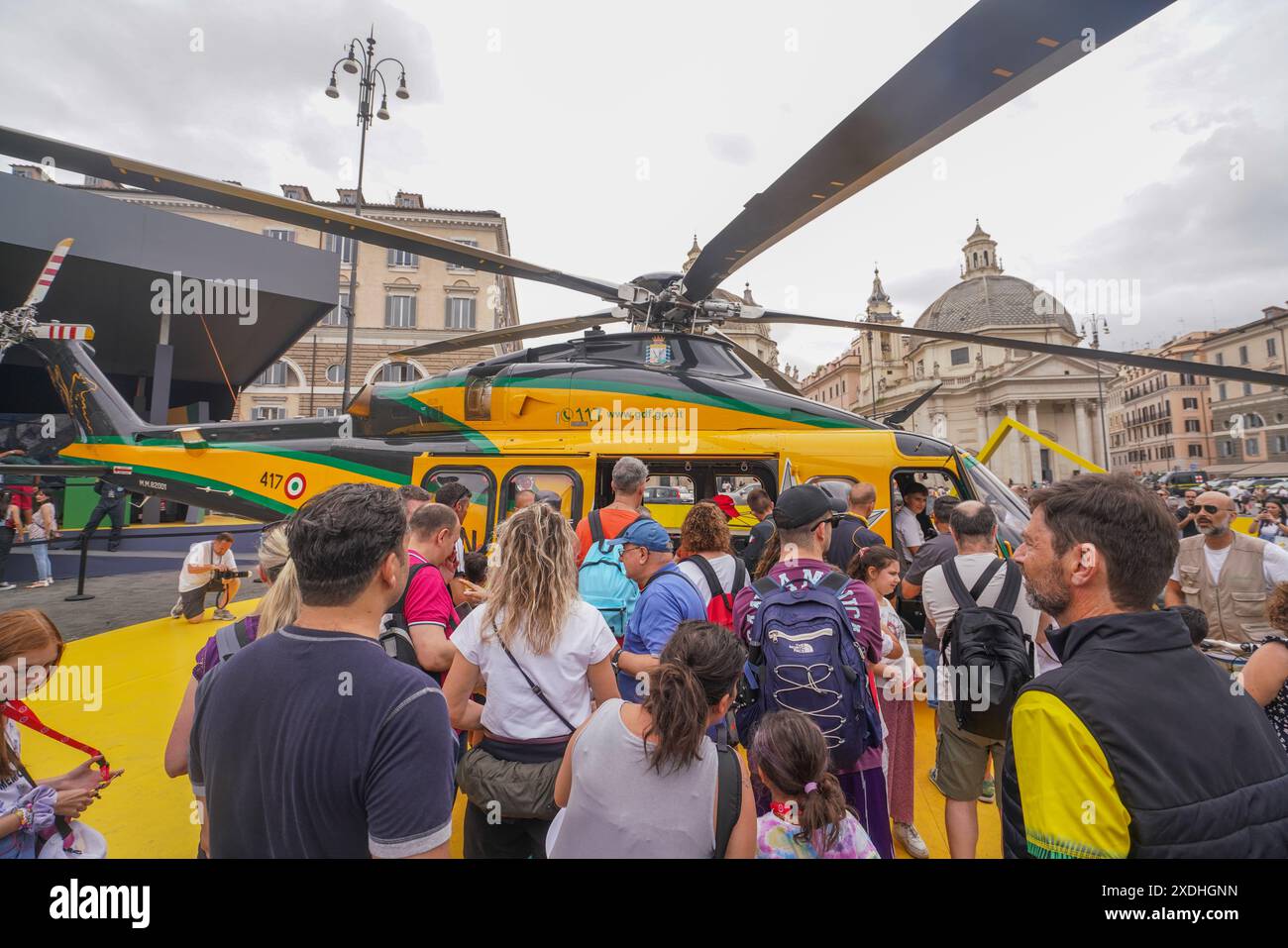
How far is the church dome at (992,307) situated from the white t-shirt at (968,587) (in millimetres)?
65198

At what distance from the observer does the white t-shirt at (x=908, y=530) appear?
5.66 m

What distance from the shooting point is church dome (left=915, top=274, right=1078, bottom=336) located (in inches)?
2420

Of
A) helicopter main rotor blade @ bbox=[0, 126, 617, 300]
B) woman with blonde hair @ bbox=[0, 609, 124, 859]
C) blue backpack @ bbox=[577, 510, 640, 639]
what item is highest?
helicopter main rotor blade @ bbox=[0, 126, 617, 300]

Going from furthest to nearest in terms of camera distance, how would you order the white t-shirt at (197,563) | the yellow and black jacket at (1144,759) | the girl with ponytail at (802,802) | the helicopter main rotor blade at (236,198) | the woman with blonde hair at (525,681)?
the white t-shirt at (197,563), the helicopter main rotor blade at (236,198), the woman with blonde hair at (525,681), the girl with ponytail at (802,802), the yellow and black jacket at (1144,759)

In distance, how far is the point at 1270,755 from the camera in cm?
124

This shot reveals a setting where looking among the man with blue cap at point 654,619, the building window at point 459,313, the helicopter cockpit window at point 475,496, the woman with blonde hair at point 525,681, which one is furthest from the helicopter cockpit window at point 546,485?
the building window at point 459,313

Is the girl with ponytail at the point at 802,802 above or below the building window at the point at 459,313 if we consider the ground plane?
below

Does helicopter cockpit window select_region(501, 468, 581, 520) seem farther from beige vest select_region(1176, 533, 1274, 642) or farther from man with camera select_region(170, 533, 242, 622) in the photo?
beige vest select_region(1176, 533, 1274, 642)

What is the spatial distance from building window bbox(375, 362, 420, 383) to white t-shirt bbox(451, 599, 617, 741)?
96.6 ft

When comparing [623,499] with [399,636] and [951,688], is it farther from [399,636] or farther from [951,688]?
[951,688]

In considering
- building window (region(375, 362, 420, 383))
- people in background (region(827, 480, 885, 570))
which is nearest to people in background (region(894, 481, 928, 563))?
people in background (region(827, 480, 885, 570))

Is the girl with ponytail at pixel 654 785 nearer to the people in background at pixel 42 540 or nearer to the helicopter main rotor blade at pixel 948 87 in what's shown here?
the helicopter main rotor blade at pixel 948 87

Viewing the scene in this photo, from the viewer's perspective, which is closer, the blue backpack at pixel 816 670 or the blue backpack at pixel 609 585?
the blue backpack at pixel 816 670
